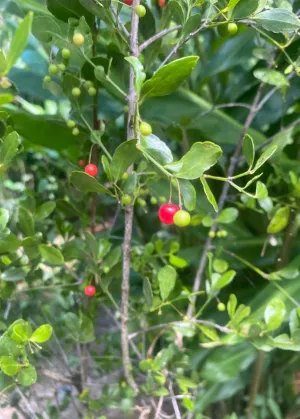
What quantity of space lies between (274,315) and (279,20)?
218mm

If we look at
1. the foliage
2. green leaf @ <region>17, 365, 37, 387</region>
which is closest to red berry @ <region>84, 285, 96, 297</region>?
the foliage

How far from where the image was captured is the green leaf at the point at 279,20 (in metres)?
0.28

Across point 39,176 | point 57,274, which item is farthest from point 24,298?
point 39,176

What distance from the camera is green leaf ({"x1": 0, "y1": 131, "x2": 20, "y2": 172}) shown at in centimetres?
27

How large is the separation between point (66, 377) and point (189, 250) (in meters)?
0.21

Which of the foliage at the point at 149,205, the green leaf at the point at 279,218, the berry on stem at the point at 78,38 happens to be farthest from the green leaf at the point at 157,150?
the green leaf at the point at 279,218

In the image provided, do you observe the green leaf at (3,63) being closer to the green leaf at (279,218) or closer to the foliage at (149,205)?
the foliage at (149,205)

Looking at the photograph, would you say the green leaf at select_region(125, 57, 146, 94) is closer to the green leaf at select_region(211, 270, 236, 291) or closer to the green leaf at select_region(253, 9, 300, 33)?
the green leaf at select_region(253, 9, 300, 33)

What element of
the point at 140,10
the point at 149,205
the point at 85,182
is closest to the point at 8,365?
the point at 85,182

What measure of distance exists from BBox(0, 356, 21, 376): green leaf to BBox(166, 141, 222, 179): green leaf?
0.54 feet

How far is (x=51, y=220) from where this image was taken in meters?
0.54

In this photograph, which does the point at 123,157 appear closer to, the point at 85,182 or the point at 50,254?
the point at 85,182

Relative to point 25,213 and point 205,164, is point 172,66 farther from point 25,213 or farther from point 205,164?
point 25,213

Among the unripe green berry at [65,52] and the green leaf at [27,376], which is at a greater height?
the unripe green berry at [65,52]
